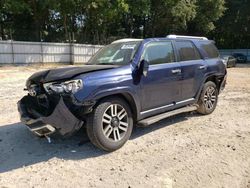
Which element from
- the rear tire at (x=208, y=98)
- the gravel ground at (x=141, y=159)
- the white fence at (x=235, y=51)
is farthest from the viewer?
the white fence at (x=235, y=51)

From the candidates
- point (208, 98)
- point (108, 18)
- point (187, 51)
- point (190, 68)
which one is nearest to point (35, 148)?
point (190, 68)

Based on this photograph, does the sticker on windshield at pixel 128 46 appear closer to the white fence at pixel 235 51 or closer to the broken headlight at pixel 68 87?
the broken headlight at pixel 68 87

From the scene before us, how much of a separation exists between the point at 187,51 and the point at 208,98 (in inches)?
50.0

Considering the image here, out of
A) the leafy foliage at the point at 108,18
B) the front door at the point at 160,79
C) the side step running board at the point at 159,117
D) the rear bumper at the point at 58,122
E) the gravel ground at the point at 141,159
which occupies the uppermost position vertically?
the leafy foliage at the point at 108,18

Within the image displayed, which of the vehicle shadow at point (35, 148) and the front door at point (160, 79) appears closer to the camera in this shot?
the vehicle shadow at point (35, 148)

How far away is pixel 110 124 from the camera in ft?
14.3

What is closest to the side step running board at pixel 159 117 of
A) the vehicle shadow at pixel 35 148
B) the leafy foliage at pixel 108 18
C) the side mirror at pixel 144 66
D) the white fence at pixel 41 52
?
the vehicle shadow at pixel 35 148

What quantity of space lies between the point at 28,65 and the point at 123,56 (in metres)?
17.8

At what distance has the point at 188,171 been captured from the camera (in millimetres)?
3811

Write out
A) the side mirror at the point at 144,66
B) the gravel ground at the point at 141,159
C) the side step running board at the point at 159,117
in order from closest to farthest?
1. the gravel ground at the point at 141,159
2. the side mirror at the point at 144,66
3. the side step running board at the point at 159,117

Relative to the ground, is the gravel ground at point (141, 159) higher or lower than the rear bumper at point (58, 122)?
lower

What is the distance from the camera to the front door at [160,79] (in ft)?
15.9

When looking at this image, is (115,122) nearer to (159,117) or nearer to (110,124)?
(110,124)

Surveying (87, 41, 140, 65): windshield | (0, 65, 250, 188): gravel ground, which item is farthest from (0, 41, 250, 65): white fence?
(87, 41, 140, 65): windshield
